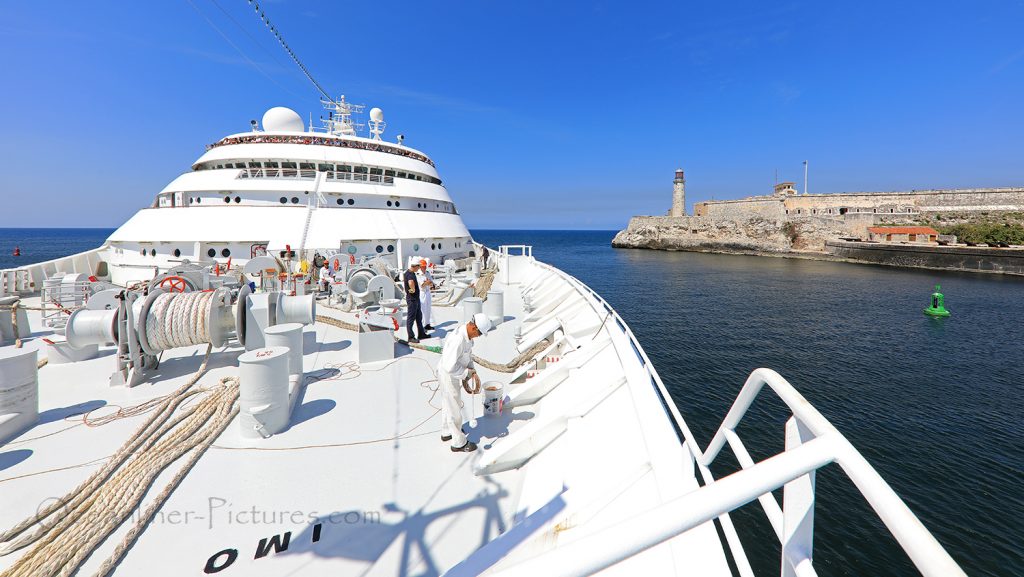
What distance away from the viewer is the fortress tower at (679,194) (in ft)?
267

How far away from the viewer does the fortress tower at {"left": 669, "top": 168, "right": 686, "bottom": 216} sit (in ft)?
267

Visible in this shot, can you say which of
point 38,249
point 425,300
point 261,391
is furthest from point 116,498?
point 38,249

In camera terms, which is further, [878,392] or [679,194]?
[679,194]

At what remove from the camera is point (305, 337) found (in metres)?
8.15

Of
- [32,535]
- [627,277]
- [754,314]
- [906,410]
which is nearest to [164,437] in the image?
[32,535]

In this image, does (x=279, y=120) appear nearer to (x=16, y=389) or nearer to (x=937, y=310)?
(x=16, y=389)

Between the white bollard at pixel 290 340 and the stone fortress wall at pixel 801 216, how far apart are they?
7132cm

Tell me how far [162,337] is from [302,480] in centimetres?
394

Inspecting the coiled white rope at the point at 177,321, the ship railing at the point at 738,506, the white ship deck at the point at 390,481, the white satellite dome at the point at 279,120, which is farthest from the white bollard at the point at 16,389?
the white satellite dome at the point at 279,120

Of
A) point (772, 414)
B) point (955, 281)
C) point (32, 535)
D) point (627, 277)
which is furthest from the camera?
point (627, 277)

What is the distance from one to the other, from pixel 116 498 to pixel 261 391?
1.43 metres

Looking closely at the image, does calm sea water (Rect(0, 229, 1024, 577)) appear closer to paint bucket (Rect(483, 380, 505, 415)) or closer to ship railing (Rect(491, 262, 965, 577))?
paint bucket (Rect(483, 380, 505, 415))

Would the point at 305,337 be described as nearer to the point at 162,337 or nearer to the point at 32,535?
the point at 162,337

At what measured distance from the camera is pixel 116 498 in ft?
12.1
